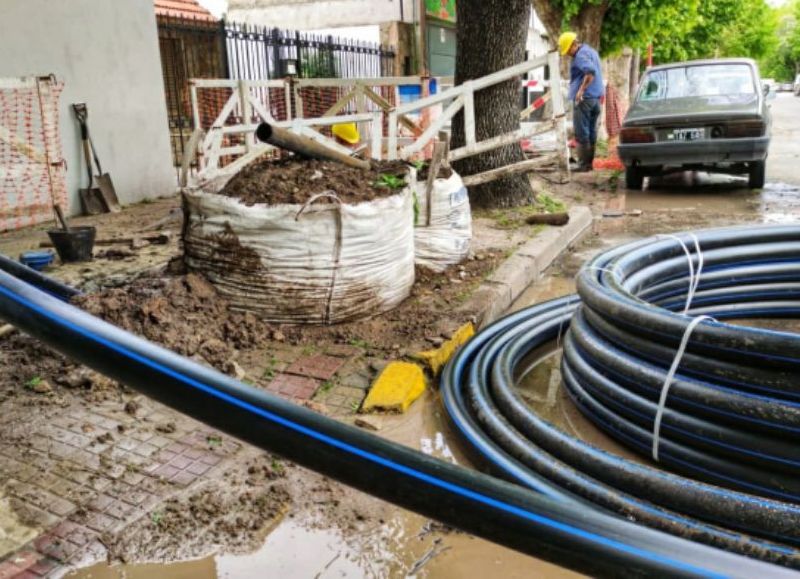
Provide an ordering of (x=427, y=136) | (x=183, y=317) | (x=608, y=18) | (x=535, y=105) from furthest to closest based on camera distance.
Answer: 1. (x=608, y=18)
2. (x=535, y=105)
3. (x=427, y=136)
4. (x=183, y=317)

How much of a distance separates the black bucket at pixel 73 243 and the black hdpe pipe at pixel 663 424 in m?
3.56

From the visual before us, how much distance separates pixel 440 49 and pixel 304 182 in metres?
16.3

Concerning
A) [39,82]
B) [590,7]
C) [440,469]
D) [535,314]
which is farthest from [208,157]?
[590,7]

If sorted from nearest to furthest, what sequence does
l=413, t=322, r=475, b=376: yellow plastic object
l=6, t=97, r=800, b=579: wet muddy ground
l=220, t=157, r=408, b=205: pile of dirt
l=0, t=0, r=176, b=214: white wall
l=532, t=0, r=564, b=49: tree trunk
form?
l=6, t=97, r=800, b=579: wet muddy ground
l=413, t=322, r=475, b=376: yellow plastic object
l=220, t=157, r=408, b=205: pile of dirt
l=0, t=0, r=176, b=214: white wall
l=532, t=0, r=564, b=49: tree trunk

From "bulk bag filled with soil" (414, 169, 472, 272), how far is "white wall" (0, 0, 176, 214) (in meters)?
4.93

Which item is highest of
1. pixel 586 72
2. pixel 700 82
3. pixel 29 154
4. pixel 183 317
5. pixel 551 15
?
pixel 551 15

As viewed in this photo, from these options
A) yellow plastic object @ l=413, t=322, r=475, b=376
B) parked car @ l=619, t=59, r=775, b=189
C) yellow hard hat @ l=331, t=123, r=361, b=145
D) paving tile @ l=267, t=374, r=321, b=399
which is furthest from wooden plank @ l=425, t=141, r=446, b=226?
parked car @ l=619, t=59, r=775, b=189

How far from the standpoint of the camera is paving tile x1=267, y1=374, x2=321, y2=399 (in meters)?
3.44

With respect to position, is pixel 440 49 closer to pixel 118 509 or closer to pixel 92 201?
pixel 92 201

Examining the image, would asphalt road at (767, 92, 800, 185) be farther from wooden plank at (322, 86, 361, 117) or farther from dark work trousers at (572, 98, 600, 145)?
wooden plank at (322, 86, 361, 117)

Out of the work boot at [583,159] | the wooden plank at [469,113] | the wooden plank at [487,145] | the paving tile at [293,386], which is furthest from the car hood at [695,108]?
the paving tile at [293,386]

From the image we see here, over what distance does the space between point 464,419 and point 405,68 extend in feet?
51.4

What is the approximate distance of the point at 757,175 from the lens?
9.54 meters

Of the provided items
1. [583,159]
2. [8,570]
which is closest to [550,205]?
[583,159]
